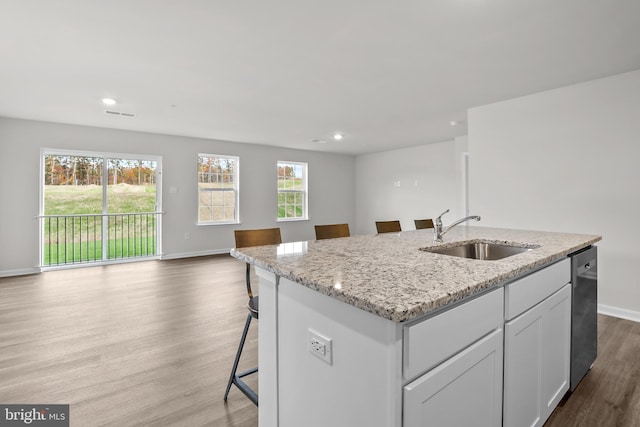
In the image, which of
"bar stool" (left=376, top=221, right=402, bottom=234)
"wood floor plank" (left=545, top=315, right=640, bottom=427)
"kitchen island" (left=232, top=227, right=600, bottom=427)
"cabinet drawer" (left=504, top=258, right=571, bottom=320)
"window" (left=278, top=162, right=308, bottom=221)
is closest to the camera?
"kitchen island" (left=232, top=227, right=600, bottom=427)

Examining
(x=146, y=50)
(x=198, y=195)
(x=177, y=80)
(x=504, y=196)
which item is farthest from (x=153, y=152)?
(x=504, y=196)

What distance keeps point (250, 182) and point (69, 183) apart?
3254 mm

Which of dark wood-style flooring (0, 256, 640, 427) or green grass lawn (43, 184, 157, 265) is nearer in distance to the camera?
dark wood-style flooring (0, 256, 640, 427)

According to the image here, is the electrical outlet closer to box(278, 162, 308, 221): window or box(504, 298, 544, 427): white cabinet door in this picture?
box(504, 298, 544, 427): white cabinet door

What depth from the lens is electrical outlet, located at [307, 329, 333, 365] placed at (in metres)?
1.04

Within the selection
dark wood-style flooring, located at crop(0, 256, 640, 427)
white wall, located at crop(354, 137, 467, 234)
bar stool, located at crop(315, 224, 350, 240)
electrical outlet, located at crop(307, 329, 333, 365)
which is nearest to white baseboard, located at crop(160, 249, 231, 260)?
dark wood-style flooring, located at crop(0, 256, 640, 427)

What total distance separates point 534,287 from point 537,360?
1.18 ft

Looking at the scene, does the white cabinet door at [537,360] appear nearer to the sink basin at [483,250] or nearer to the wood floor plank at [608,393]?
the wood floor plank at [608,393]

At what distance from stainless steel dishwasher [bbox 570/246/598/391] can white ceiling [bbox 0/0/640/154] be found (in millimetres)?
1676

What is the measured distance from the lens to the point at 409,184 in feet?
25.2

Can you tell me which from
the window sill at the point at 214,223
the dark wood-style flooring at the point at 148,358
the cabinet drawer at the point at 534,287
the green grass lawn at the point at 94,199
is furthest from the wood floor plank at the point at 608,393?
the green grass lawn at the point at 94,199

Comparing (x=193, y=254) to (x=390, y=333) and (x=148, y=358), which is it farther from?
Result: (x=390, y=333)

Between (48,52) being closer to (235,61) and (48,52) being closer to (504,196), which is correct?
(235,61)

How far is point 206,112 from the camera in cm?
461
